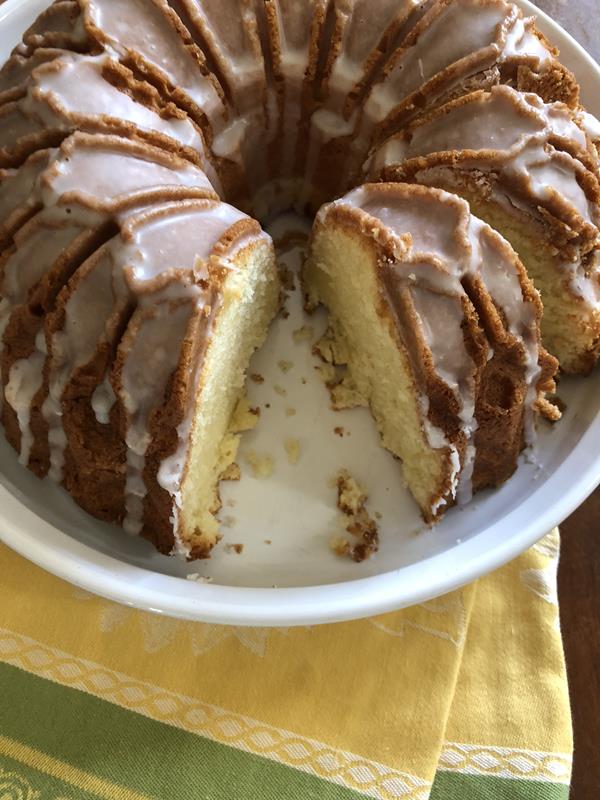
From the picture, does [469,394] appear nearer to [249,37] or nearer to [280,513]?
[280,513]

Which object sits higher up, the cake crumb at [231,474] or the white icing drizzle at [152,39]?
the white icing drizzle at [152,39]

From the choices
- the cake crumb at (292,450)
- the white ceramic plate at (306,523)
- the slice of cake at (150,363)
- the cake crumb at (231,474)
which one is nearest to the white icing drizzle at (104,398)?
the slice of cake at (150,363)

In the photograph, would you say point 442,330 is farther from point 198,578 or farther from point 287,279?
point 198,578

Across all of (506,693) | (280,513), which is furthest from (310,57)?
(506,693)

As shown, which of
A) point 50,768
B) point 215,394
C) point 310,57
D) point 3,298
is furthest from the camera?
point 310,57

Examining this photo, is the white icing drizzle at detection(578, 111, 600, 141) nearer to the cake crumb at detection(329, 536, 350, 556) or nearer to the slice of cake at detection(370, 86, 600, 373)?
the slice of cake at detection(370, 86, 600, 373)

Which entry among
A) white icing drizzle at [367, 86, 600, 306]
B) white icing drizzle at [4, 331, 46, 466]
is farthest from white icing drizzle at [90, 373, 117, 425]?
white icing drizzle at [367, 86, 600, 306]

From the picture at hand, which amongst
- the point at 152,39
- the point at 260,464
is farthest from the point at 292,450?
the point at 152,39

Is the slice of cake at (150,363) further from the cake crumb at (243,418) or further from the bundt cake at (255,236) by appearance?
the cake crumb at (243,418)
